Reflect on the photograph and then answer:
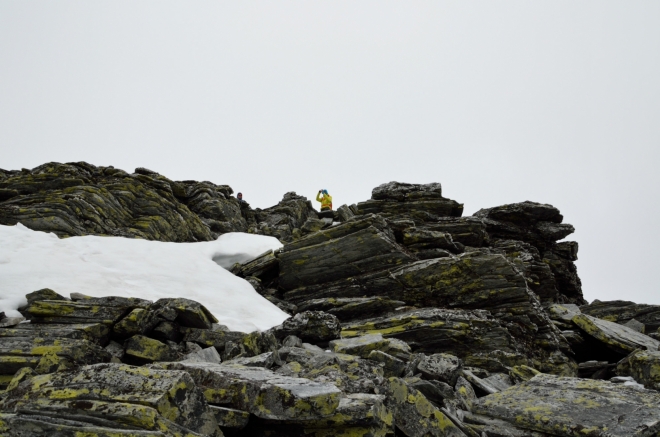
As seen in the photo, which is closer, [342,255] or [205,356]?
[205,356]

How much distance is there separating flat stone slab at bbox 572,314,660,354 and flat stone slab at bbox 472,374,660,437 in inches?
508

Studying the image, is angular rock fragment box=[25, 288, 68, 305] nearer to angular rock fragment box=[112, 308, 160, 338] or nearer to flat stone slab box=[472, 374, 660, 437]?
angular rock fragment box=[112, 308, 160, 338]

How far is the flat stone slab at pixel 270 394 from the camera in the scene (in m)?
7.41

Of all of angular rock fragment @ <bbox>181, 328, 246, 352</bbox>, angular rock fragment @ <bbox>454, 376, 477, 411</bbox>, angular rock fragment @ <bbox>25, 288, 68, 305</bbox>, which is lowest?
angular rock fragment @ <bbox>454, 376, 477, 411</bbox>

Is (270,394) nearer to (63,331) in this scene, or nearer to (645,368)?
(63,331)

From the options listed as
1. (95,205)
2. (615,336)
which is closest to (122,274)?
(95,205)

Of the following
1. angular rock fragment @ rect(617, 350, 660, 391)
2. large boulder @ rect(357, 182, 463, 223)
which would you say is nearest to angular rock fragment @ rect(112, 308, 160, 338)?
angular rock fragment @ rect(617, 350, 660, 391)

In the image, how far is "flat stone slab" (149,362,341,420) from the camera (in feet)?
24.3

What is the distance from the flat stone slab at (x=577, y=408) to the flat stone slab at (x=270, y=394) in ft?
16.3

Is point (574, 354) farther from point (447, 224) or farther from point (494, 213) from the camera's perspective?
point (494, 213)

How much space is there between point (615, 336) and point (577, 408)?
16.0m

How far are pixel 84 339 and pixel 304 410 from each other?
8970 millimetres

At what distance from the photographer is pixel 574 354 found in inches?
923

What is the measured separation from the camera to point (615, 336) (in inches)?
894
